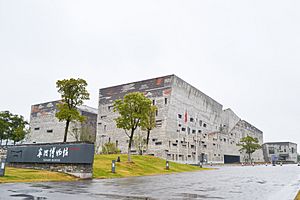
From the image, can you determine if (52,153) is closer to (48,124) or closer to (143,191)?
(143,191)

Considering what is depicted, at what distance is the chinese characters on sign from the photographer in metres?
23.3

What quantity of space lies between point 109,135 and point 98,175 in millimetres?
56147

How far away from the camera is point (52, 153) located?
23891 millimetres

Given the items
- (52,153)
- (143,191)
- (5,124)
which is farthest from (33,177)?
(5,124)

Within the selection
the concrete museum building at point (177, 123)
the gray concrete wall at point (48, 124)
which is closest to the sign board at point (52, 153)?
the concrete museum building at point (177, 123)

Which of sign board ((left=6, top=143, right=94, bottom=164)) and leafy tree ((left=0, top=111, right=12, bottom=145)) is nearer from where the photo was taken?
sign board ((left=6, top=143, right=94, bottom=164))

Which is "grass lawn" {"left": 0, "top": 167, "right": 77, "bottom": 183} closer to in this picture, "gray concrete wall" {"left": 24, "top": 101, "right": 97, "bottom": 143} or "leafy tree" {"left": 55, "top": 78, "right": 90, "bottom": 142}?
"leafy tree" {"left": 55, "top": 78, "right": 90, "bottom": 142}

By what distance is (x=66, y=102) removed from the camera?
38.0m

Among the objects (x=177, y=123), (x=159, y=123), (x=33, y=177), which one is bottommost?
(x=33, y=177)

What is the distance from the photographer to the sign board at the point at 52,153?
2242 centimetres

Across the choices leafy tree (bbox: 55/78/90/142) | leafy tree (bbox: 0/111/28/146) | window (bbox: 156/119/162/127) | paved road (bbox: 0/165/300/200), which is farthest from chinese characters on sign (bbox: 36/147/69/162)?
window (bbox: 156/119/162/127)

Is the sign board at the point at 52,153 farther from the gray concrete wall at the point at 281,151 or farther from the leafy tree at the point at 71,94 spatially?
the gray concrete wall at the point at 281,151

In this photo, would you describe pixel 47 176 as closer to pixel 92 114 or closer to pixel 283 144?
pixel 92 114

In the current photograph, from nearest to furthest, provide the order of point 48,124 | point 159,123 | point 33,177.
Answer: point 33,177, point 159,123, point 48,124
